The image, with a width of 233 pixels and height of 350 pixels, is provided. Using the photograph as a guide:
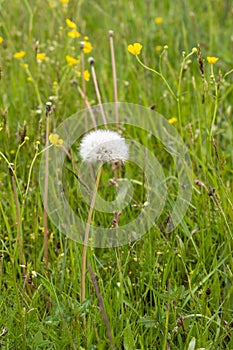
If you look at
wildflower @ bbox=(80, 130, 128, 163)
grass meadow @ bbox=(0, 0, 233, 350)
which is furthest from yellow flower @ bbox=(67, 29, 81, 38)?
wildflower @ bbox=(80, 130, 128, 163)

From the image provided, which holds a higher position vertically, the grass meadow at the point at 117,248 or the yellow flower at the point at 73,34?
the yellow flower at the point at 73,34

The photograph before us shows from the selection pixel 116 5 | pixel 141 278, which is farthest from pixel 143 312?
pixel 116 5

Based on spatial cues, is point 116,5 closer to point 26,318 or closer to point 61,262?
point 61,262

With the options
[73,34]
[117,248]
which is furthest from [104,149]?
[73,34]

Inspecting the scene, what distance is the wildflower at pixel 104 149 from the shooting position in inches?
64.0

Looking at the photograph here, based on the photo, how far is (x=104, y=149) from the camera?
1.63 metres

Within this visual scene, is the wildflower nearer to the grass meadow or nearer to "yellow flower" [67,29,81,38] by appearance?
the grass meadow

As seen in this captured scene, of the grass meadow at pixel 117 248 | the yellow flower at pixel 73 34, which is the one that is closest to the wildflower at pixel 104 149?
the grass meadow at pixel 117 248

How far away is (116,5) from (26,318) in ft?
8.10

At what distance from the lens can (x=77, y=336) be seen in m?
1.46

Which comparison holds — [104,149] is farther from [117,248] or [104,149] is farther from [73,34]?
[73,34]

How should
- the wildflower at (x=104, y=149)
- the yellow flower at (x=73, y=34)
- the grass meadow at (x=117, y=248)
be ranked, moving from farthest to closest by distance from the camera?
the yellow flower at (x=73, y=34) → the wildflower at (x=104, y=149) → the grass meadow at (x=117, y=248)

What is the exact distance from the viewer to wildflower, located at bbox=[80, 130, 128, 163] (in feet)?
5.33

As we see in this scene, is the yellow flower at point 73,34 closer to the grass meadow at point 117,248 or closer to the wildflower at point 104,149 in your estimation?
the grass meadow at point 117,248
